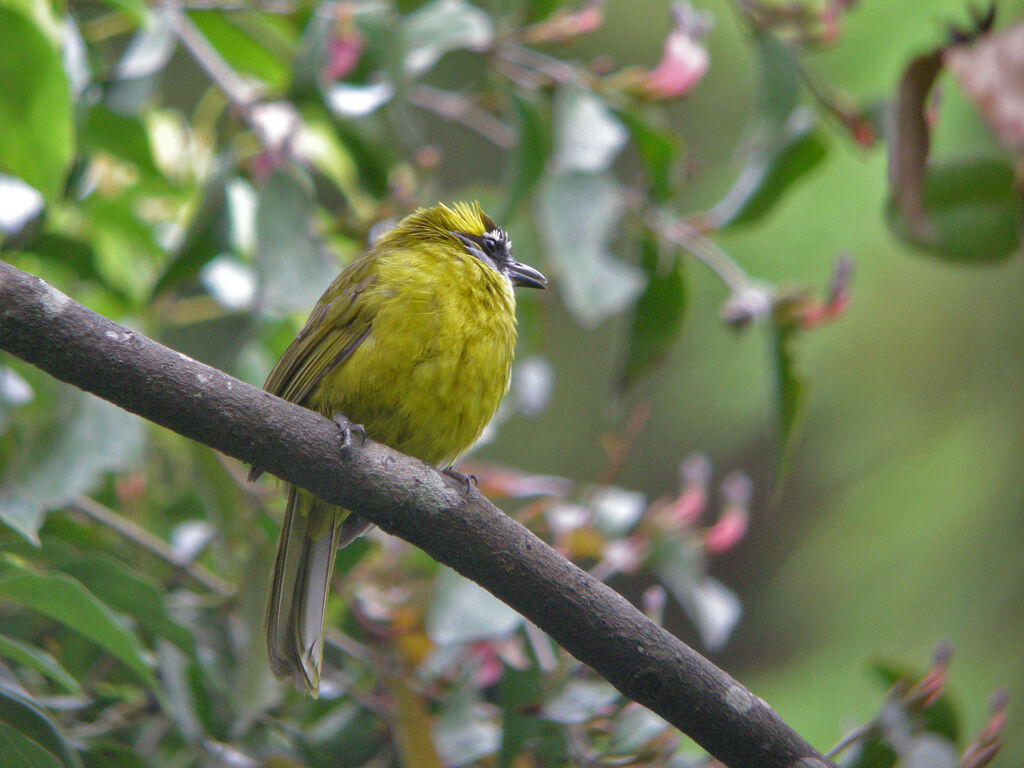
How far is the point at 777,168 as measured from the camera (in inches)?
118

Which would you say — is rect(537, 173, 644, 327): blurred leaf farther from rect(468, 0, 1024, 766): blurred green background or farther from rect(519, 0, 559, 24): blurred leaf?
rect(468, 0, 1024, 766): blurred green background

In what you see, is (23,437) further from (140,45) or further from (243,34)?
(243,34)

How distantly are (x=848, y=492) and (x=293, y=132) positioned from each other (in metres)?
3.15

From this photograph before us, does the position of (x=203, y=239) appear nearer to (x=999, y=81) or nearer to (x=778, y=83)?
(x=778, y=83)

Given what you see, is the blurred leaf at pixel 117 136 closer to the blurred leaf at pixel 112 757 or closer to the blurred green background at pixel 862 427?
the blurred leaf at pixel 112 757

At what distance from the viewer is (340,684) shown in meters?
2.75

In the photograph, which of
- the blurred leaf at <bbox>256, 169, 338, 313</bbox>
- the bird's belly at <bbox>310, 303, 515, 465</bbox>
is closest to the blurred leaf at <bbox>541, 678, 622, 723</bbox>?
the bird's belly at <bbox>310, 303, 515, 465</bbox>

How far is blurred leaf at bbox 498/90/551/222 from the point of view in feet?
9.52

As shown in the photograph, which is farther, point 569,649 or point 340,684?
point 340,684

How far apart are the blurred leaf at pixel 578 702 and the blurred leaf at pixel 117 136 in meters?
1.97

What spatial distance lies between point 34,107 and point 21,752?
4.68ft

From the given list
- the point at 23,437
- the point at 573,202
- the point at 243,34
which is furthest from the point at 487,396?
the point at 243,34

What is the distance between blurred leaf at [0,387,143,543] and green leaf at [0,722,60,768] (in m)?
0.52

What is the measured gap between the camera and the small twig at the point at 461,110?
11.1 feet
